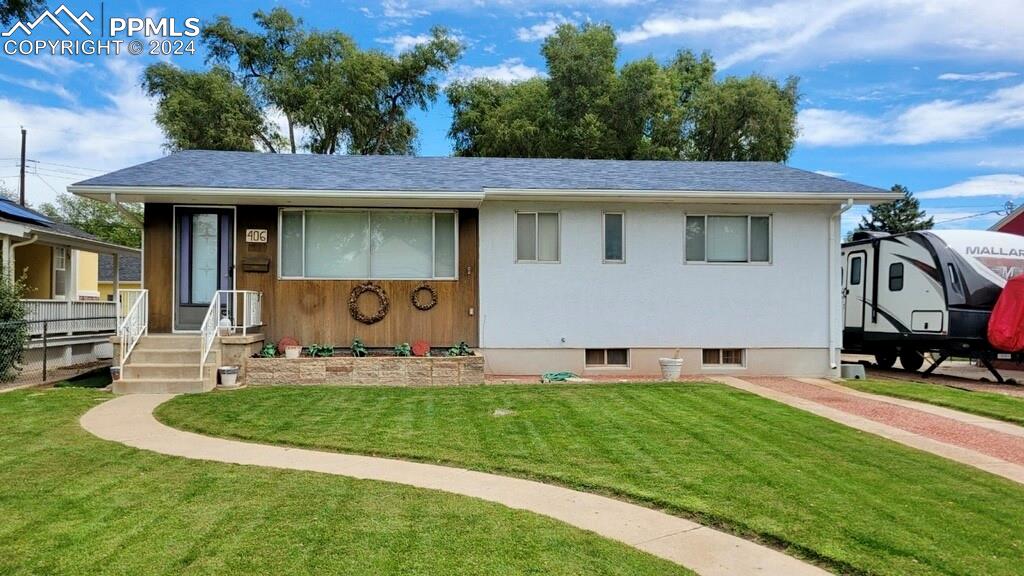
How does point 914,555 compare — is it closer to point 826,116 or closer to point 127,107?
point 826,116

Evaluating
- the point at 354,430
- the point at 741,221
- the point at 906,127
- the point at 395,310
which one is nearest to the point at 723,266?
the point at 741,221

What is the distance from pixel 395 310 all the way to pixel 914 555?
9243 mm

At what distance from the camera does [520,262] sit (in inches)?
476

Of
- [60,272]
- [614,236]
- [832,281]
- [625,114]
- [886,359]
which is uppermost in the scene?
[625,114]

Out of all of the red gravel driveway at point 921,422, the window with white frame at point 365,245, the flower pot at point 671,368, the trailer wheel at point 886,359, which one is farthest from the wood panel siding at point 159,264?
the trailer wheel at point 886,359

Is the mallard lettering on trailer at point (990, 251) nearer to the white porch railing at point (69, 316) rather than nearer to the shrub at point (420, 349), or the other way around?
the shrub at point (420, 349)

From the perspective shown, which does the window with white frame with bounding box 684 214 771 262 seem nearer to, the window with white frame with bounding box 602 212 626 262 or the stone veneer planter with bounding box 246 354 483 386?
the window with white frame with bounding box 602 212 626 262

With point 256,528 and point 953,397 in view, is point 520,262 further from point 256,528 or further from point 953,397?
point 256,528

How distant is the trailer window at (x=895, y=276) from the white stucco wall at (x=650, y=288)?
7.75 ft

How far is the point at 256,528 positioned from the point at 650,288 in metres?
9.31

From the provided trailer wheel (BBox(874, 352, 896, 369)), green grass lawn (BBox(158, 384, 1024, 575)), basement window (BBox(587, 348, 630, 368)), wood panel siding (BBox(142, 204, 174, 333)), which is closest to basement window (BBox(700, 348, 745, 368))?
basement window (BBox(587, 348, 630, 368))

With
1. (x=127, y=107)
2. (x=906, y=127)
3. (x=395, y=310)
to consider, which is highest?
(x=127, y=107)

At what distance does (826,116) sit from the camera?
2869cm

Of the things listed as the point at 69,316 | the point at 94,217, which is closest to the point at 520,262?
the point at 69,316
